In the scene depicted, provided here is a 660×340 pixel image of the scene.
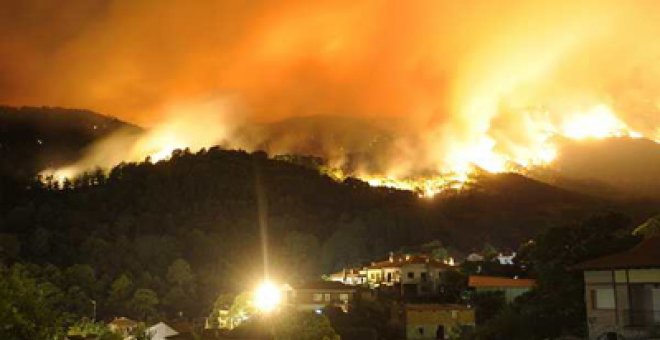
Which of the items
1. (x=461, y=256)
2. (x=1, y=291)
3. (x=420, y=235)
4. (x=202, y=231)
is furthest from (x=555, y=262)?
(x=202, y=231)

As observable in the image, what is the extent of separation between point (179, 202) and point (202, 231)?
19877 mm

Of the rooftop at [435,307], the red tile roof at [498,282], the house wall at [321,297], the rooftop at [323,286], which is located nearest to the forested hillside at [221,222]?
the rooftop at [323,286]

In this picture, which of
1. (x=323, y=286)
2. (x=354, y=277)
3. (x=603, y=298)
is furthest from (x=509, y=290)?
(x=603, y=298)

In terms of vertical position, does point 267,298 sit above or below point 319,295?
below

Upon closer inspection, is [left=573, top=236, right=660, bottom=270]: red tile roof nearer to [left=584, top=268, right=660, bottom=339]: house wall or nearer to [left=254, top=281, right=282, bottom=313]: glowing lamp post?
[left=584, top=268, right=660, bottom=339]: house wall

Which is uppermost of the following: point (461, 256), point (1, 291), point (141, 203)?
point (141, 203)

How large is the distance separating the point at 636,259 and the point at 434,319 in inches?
975

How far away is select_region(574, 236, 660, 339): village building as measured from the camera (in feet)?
86.4

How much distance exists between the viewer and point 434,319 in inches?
1994

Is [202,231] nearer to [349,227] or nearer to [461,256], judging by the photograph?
[349,227]

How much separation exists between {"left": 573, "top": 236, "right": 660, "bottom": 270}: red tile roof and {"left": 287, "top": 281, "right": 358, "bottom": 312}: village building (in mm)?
30834

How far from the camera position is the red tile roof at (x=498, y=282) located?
183ft

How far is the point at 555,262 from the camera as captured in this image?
114 ft

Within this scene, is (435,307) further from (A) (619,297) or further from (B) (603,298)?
(A) (619,297)
